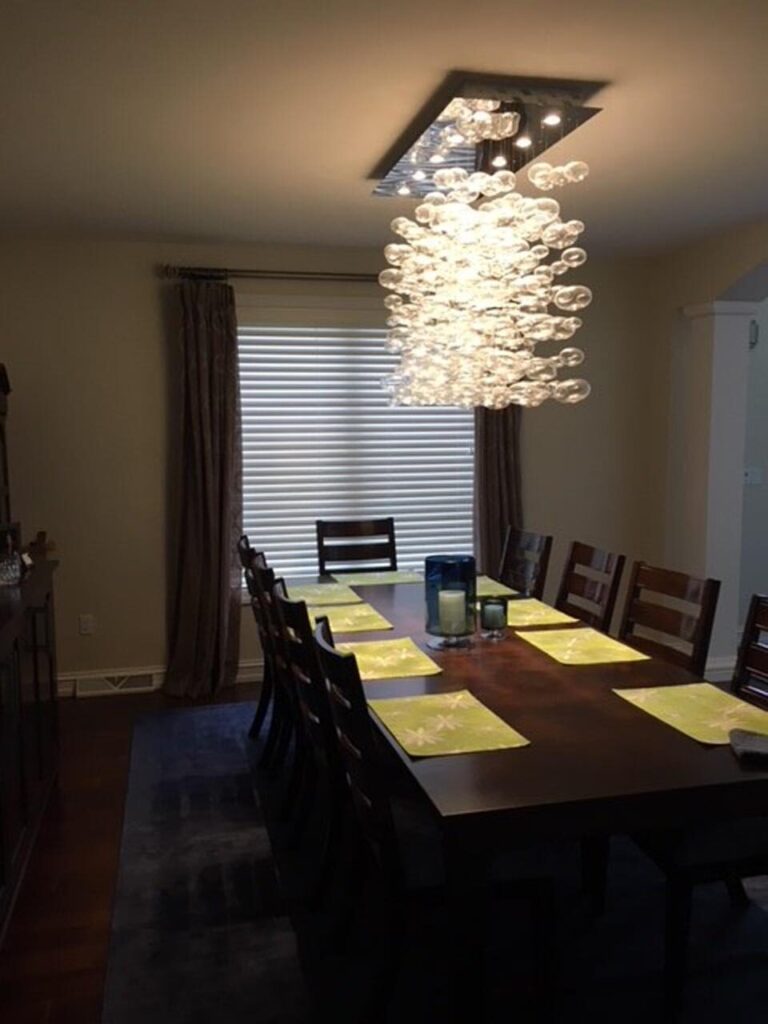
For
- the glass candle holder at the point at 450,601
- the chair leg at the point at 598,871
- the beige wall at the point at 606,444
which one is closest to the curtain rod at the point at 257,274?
the beige wall at the point at 606,444

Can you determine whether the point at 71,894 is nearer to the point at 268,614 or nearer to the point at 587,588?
the point at 268,614

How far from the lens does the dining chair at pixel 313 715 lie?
2.30m

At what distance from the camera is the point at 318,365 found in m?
5.01

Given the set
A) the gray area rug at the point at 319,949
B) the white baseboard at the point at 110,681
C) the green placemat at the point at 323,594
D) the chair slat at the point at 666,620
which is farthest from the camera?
the white baseboard at the point at 110,681

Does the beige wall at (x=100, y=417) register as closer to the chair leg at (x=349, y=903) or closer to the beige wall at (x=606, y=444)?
the beige wall at (x=606, y=444)

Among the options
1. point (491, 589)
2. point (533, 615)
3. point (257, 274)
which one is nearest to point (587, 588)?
point (533, 615)

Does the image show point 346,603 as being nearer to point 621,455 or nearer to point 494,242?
point 494,242

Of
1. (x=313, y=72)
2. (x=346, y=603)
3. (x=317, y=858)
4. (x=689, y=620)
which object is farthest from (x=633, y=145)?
(x=317, y=858)

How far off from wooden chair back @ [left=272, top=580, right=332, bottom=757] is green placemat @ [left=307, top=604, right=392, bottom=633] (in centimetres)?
35

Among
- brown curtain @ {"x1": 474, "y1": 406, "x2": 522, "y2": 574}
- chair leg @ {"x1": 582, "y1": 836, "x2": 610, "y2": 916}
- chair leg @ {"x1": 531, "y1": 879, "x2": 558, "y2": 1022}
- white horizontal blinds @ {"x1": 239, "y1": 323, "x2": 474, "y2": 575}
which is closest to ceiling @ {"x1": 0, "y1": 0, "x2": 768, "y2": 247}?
white horizontal blinds @ {"x1": 239, "y1": 323, "x2": 474, "y2": 575}

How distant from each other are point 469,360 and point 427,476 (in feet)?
7.54

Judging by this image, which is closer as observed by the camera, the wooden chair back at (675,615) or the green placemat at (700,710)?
the green placemat at (700,710)

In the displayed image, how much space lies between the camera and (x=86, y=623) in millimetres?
4742

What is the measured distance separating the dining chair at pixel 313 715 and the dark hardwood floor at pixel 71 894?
0.66 metres
